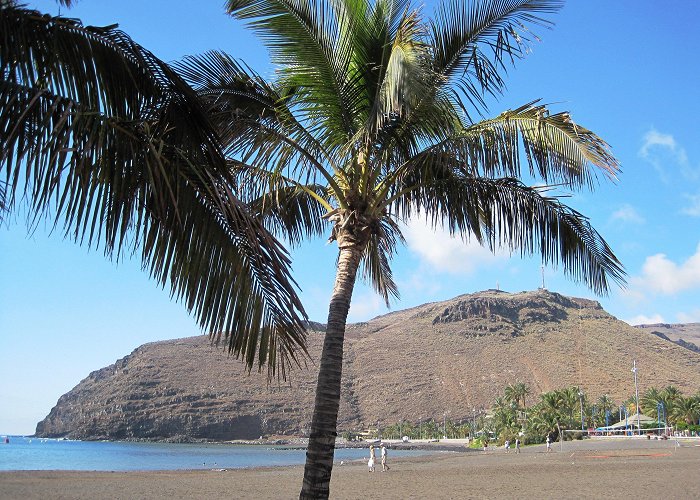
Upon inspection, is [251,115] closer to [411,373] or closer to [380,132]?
[380,132]

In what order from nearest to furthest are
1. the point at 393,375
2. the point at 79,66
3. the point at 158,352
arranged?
the point at 79,66
the point at 393,375
the point at 158,352

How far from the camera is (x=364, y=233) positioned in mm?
6473

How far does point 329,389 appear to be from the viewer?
5.85 m

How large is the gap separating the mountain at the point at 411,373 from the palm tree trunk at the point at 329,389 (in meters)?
109

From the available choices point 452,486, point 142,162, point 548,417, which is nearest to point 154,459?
point 548,417

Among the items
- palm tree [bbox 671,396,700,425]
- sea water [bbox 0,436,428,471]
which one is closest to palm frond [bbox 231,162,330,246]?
sea water [bbox 0,436,428,471]

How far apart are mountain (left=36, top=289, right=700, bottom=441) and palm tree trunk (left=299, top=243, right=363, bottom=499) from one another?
108672 mm

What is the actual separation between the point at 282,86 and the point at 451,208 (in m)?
2.14

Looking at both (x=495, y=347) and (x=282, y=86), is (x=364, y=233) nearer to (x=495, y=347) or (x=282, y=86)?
(x=282, y=86)

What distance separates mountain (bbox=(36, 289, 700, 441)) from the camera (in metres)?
129

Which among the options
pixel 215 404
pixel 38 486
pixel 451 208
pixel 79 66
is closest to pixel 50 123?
pixel 79 66

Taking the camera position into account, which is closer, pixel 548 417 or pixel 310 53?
pixel 310 53

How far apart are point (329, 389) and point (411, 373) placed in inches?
5285

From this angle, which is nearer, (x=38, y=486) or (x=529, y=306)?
(x=38, y=486)
